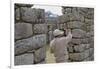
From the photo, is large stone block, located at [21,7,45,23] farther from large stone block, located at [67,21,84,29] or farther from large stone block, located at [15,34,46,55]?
large stone block, located at [67,21,84,29]

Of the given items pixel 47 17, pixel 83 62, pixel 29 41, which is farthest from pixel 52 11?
pixel 83 62

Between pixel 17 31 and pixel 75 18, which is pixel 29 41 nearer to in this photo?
pixel 17 31

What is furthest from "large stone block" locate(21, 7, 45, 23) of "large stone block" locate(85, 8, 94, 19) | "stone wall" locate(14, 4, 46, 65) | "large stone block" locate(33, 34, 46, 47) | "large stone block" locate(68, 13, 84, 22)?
"large stone block" locate(85, 8, 94, 19)

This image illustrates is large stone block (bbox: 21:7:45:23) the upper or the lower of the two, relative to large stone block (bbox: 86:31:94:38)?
upper

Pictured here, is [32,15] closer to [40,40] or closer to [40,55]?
[40,40]

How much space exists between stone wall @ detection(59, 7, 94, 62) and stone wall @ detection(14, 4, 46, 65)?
264mm

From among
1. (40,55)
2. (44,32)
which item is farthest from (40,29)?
(40,55)

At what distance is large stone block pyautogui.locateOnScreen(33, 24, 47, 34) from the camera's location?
1995mm

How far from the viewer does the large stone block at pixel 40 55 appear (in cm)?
200

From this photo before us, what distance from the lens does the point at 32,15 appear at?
1.99 meters

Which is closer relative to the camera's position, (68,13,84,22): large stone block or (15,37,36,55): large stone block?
(15,37,36,55): large stone block


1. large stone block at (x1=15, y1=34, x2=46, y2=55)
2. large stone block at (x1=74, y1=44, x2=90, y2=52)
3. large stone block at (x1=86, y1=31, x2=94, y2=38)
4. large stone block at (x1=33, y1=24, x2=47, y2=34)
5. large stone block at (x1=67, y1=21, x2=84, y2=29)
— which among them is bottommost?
large stone block at (x1=74, y1=44, x2=90, y2=52)

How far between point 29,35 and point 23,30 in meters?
0.09

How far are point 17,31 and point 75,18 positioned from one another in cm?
68
